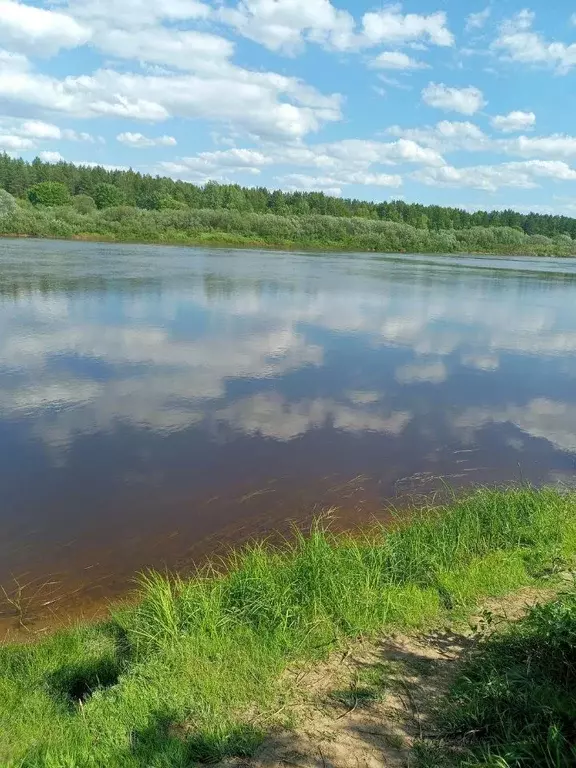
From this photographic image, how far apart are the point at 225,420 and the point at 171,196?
89329 mm

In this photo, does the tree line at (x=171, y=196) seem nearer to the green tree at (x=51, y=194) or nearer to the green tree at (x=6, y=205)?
the green tree at (x=51, y=194)

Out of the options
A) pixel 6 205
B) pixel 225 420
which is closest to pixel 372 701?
pixel 225 420

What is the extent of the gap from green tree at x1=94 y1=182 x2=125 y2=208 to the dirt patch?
312ft

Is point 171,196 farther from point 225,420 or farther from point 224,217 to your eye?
point 225,420

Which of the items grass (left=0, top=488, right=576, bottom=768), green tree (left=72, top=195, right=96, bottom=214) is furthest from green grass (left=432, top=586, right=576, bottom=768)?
green tree (left=72, top=195, right=96, bottom=214)

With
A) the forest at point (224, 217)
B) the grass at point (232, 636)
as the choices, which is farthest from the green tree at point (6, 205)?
the grass at point (232, 636)

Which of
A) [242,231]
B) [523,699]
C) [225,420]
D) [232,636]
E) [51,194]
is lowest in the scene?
[232,636]

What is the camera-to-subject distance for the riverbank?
64688 millimetres

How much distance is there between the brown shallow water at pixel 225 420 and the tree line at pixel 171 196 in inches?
2714

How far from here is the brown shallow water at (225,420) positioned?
782cm

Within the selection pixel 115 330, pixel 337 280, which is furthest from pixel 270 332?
pixel 337 280

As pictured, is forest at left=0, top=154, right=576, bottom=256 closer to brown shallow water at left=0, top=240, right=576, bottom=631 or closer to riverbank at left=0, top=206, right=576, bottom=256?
riverbank at left=0, top=206, right=576, bottom=256

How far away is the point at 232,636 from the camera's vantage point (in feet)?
16.4

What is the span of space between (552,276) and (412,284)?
2188 centimetres
